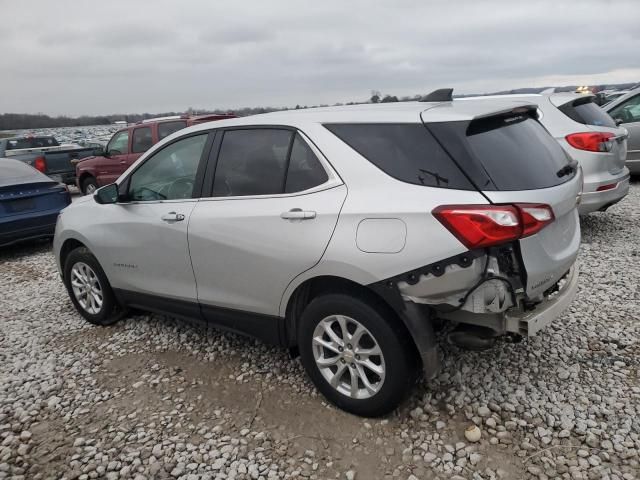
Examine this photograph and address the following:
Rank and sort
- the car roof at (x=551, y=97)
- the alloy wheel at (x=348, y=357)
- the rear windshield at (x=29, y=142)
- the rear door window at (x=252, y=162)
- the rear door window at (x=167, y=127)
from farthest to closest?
the rear windshield at (x=29, y=142) → the rear door window at (x=167, y=127) → the car roof at (x=551, y=97) → the rear door window at (x=252, y=162) → the alloy wheel at (x=348, y=357)

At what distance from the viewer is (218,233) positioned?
320cm

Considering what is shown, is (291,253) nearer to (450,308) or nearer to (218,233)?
(218,233)

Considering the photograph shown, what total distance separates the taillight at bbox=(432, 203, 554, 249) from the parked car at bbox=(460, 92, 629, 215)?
12.0 feet

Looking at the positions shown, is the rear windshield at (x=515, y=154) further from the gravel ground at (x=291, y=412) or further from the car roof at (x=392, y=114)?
the gravel ground at (x=291, y=412)

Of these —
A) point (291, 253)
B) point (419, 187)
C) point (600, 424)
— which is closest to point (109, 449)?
point (291, 253)

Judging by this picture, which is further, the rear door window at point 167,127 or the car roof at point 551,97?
the rear door window at point 167,127

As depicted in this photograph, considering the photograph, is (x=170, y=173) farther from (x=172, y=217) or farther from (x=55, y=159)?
(x=55, y=159)

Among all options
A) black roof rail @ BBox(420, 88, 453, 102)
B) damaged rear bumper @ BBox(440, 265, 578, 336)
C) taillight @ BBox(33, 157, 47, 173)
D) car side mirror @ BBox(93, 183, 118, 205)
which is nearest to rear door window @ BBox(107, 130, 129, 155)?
taillight @ BBox(33, 157, 47, 173)

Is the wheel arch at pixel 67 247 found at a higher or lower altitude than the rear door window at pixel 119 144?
lower

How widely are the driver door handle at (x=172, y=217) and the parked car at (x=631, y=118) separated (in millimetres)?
7876

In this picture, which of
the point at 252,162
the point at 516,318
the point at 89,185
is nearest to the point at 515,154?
the point at 516,318

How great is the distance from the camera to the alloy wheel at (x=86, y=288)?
4.40m

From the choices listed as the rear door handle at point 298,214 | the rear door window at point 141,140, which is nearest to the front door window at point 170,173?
the rear door handle at point 298,214

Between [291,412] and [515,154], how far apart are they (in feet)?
6.50
